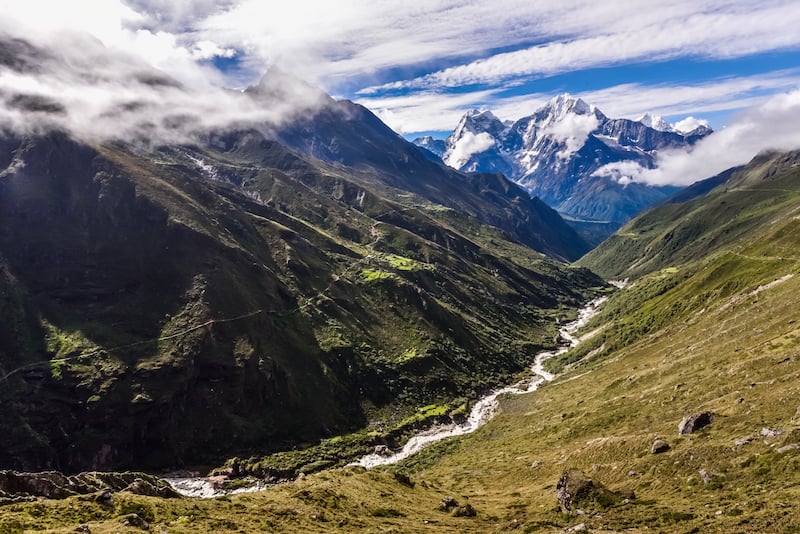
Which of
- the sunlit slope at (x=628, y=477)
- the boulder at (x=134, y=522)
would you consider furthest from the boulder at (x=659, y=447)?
the boulder at (x=134, y=522)

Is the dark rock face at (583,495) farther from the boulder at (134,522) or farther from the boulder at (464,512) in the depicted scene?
the boulder at (134,522)

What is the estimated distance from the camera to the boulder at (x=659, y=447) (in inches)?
3430

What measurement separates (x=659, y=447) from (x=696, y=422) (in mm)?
10031

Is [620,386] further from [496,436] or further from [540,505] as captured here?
[540,505]

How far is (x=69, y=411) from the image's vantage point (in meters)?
190

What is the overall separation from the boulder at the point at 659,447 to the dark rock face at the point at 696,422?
657 centimetres

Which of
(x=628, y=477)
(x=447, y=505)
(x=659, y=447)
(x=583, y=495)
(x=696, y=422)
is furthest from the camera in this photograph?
(x=447, y=505)

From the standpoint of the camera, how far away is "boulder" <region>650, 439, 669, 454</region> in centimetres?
8712

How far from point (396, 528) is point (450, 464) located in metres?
96.8

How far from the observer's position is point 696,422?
91188 millimetres

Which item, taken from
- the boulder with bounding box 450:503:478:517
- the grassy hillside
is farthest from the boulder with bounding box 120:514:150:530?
the boulder with bounding box 450:503:478:517

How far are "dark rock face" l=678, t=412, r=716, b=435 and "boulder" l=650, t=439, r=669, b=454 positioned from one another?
6.57 m

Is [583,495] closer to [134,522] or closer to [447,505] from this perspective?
[447,505]

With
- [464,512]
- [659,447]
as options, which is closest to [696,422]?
[659,447]
